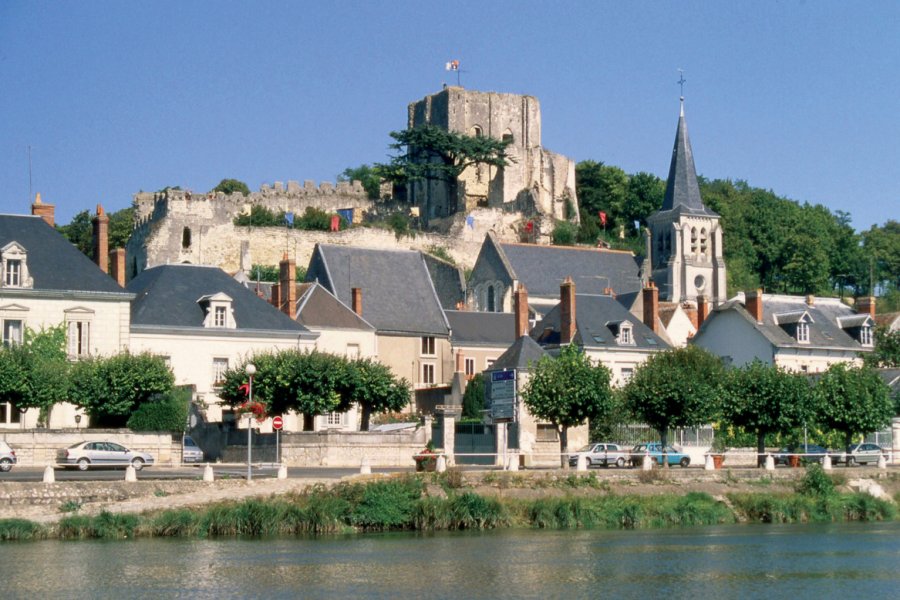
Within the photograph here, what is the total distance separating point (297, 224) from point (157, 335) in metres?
40.2

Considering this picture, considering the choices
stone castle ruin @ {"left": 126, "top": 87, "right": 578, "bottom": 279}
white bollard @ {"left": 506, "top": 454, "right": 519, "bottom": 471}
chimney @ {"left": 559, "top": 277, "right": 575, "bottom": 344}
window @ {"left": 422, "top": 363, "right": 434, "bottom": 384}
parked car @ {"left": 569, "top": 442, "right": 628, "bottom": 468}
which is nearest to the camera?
white bollard @ {"left": 506, "top": 454, "right": 519, "bottom": 471}

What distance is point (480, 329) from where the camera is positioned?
225 ft

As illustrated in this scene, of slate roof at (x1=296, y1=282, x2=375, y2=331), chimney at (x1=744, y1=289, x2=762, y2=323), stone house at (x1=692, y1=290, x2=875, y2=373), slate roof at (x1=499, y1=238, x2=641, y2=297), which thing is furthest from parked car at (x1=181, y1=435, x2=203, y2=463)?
slate roof at (x1=499, y1=238, x2=641, y2=297)

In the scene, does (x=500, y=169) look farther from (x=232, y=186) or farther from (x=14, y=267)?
(x=14, y=267)

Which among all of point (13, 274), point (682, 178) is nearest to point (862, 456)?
point (13, 274)

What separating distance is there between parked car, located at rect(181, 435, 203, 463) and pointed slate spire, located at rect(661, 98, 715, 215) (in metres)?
51.5

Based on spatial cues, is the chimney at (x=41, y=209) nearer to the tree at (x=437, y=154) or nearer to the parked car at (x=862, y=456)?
the parked car at (x=862, y=456)

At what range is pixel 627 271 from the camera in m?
85.3

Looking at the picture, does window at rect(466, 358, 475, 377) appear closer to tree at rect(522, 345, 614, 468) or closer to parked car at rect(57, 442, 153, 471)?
tree at rect(522, 345, 614, 468)

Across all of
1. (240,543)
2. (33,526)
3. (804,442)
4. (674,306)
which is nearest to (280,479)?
(240,543)

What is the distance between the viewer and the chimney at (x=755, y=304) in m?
65.3

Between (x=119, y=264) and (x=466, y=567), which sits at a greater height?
(x=119, y=264)

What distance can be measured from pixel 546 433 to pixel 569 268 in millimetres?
29559

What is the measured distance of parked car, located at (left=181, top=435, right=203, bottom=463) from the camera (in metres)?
46.2
